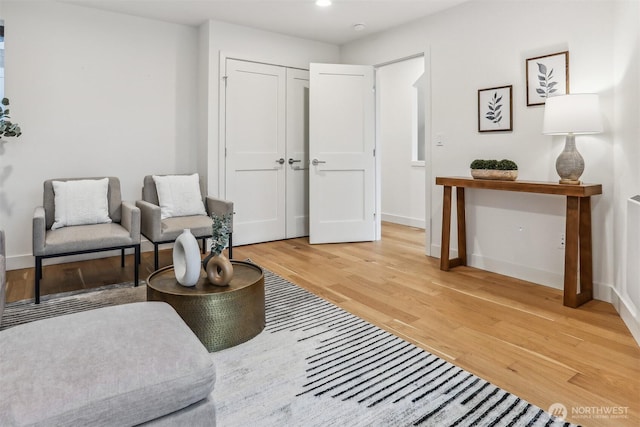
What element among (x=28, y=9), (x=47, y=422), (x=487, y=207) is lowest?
(x=47, y=422)

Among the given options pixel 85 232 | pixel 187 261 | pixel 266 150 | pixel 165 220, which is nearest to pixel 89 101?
pixel 165 220

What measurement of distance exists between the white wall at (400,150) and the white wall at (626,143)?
10.0ft

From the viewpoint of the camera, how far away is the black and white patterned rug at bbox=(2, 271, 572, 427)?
4.99ft

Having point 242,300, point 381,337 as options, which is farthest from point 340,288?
point 242,300

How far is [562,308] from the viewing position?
266cm

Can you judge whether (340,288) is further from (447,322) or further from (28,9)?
(28,9)

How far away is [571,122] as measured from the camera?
262 cm

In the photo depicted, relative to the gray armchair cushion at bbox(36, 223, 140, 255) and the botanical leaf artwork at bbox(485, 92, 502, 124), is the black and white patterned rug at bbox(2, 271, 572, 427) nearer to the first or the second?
the gray armchair cushion at bbox(36, 223, 140, 255)

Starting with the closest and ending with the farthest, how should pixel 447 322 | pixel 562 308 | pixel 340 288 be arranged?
pixel 447 322
pixel 562 308
pixel 340 288

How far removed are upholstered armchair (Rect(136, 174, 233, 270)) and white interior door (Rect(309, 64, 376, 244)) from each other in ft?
3.95

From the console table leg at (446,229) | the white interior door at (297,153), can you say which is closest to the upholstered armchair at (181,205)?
the white interior door at (297,153)

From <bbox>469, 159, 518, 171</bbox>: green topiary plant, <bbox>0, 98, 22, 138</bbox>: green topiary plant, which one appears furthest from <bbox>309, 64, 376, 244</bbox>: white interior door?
<bbox>0, 98, 22, 138</bbox>: green topiary plant

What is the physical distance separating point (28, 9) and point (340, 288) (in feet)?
11.5

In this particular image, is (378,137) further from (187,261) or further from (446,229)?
(187,261)
